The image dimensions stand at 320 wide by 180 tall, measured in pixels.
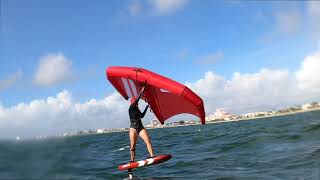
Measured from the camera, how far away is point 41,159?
12.6m

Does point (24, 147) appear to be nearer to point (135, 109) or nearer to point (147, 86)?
point (135, 109)

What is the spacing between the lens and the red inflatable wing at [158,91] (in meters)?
14.0

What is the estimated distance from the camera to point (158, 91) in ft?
52.4

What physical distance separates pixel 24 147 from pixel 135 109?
4.07 m

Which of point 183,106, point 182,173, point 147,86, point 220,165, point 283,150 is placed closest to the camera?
point 147,86

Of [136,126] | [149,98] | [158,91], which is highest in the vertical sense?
[158,91]

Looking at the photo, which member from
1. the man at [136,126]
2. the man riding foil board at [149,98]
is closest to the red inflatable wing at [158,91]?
the man riding foil board at [149,98]

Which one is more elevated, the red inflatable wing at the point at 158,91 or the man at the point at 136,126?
the red inflatable wing at the point at 158,91

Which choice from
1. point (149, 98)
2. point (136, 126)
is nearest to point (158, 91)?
point (149, 98)

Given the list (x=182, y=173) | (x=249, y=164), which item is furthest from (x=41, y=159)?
(x=249, y=164)

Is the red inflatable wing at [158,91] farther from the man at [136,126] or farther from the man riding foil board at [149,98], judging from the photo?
the man at [136,126]

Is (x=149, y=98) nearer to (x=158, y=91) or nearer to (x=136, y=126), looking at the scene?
(x=158, y=91)

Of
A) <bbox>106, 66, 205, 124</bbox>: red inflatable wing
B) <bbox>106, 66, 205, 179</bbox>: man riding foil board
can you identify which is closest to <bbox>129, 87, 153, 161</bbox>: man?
<bbox>106, 66, 205, 179</bbox>: man riding foil board

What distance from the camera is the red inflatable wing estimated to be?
1398cm
